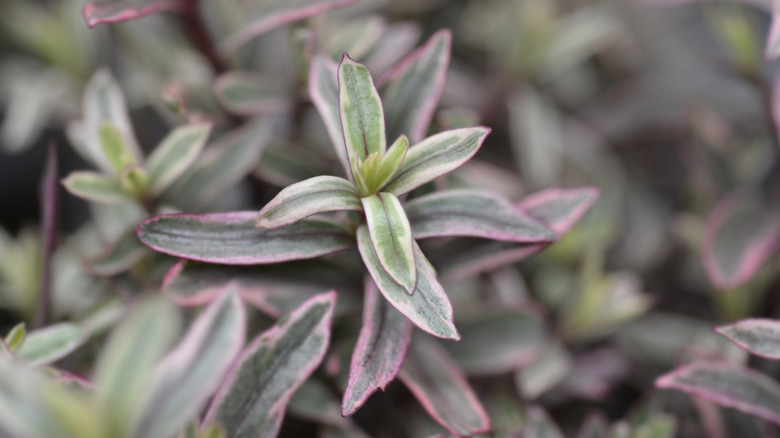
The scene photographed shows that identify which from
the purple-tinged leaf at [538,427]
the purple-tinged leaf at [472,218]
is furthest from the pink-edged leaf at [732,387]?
the purple-tinged leaf at [472,218]

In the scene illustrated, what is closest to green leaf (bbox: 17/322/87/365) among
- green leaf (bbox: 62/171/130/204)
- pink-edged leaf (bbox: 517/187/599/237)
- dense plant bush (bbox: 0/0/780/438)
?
dense plant bush (bbox: 0/0/780/438)

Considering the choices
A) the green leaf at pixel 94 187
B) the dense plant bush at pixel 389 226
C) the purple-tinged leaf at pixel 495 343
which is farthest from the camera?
the purple-tinged leaf at pixel 495 343

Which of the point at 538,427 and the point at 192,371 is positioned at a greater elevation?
the point at 192,371

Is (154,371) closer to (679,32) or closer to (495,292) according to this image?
(495,292)

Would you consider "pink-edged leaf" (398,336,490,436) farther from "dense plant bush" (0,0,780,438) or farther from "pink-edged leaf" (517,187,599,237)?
"pink-edged leaf" (517,187,599,237)

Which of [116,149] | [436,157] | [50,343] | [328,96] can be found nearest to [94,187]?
[116,149]

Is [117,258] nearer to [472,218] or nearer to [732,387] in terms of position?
[472,218]

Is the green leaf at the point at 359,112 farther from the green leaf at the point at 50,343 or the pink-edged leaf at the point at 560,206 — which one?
the green leaf at the point at 50,343
